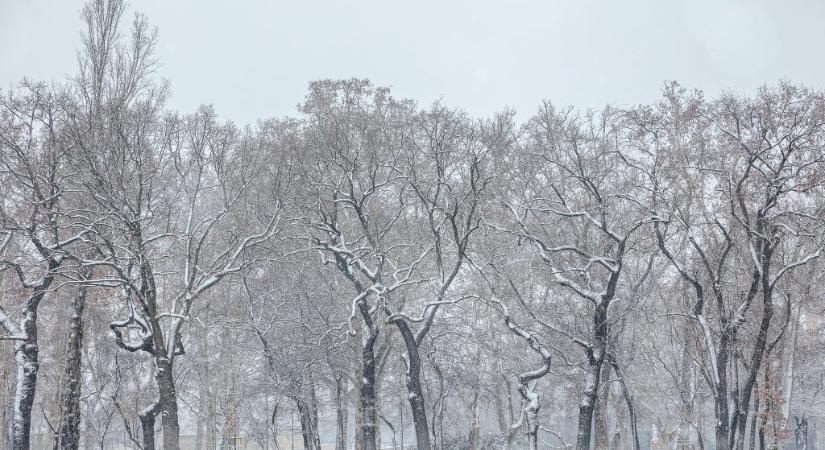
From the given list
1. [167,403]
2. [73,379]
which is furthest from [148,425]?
[73,379]

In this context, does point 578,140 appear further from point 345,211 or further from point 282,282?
point 282,282

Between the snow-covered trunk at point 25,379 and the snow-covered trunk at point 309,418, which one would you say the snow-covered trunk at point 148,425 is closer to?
the snow-covered trunk at point 25,379

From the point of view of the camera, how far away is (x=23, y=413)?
18547 mm

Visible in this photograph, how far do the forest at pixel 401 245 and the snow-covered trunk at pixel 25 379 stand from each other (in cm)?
7

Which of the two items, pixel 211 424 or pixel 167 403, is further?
pixel 211 424

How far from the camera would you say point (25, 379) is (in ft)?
61.4

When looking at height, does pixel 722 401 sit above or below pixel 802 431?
above

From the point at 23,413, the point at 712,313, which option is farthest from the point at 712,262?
the point at 23,413

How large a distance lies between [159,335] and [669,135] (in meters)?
13.2

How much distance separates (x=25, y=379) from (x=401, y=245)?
1071 centimetres

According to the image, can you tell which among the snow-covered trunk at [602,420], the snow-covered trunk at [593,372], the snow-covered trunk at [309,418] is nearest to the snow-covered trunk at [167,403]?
the snow-covered trunk at [309,418]

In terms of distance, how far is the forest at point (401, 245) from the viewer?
720 inches

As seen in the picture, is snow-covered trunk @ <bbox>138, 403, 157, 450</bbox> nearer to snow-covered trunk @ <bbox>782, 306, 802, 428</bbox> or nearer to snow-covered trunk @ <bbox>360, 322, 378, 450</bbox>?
snow-covered trunk @ <bbox>360, 322, 378, 450</bbox>

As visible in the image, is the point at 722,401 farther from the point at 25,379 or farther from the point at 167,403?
the point at 25,379
